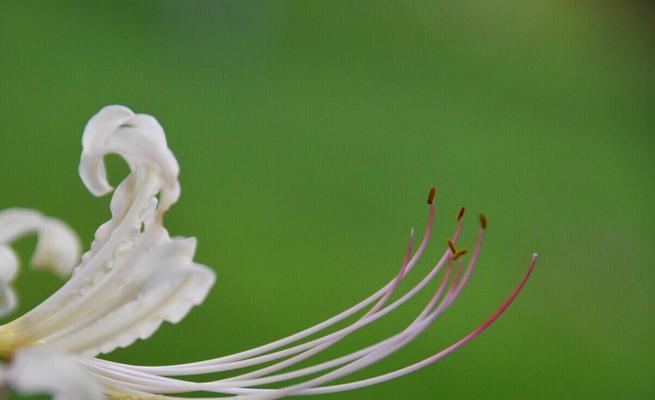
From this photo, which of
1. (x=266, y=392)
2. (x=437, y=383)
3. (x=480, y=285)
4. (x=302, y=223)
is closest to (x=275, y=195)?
(x=302, y=223)

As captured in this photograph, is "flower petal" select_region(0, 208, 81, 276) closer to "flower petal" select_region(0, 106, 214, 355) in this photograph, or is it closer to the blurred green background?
"flower petal" select_region(0, 106, 214, 355)

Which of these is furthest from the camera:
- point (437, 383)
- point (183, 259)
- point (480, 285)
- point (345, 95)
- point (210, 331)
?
point (345, 95)

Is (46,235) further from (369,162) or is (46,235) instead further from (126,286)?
(369,162)

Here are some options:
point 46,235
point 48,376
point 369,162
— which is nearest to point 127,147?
point 46,235

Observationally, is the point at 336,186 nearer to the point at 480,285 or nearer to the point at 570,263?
→ the point at 480,285

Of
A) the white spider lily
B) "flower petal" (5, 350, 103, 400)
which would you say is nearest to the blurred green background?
the white spider lily
